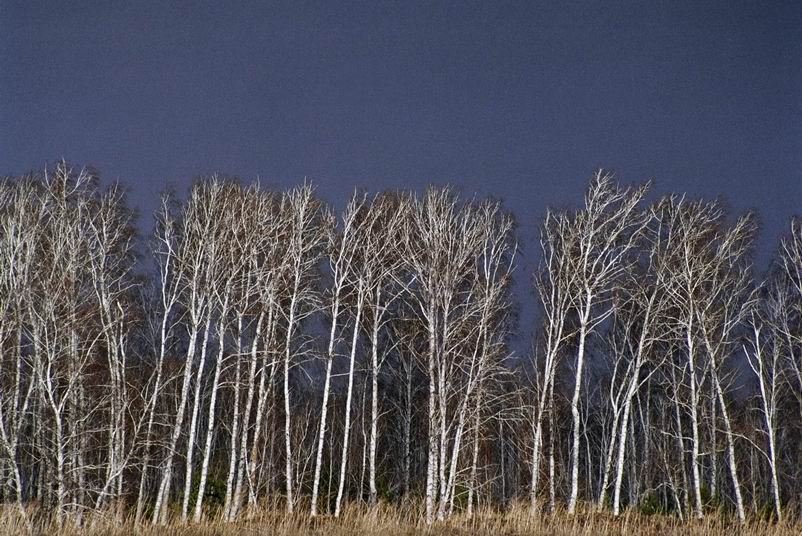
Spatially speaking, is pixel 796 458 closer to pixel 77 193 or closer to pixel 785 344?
pixel 785 344

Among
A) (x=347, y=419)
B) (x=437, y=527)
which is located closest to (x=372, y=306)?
(x=347, y=419)

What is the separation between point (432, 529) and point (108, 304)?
1329 centimetres

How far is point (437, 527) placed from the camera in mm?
20453

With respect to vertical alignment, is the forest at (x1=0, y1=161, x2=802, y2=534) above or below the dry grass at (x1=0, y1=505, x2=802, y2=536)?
above

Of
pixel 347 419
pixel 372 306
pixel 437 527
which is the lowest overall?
pixel 437 527

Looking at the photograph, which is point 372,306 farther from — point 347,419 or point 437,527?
point 437,527

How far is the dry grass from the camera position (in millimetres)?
18094

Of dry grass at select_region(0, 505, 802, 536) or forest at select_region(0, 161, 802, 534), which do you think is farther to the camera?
forest at select_region(0, 161, 802, 534)

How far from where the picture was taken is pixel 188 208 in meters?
28.3

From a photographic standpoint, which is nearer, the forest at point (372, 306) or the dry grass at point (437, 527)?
the dry grass at point (437, 527)

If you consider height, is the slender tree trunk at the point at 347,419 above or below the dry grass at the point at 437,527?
above

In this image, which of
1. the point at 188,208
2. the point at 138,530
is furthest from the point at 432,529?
the point at 188,208

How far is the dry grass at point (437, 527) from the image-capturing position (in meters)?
18.1

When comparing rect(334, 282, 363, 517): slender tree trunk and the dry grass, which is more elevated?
rect(334, 282, 363, 517): slender tree trunk
